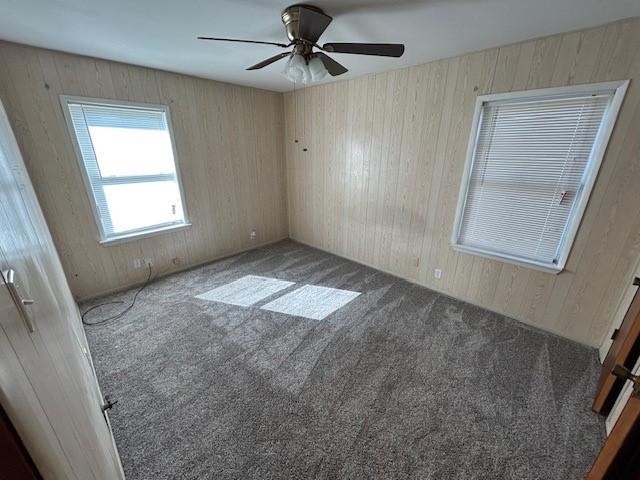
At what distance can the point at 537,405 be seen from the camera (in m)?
1.67

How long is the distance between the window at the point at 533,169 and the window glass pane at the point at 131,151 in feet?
11.1

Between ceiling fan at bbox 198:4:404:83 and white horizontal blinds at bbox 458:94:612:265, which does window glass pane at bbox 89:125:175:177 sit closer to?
ceiling fan at bbox 198:4:404:83

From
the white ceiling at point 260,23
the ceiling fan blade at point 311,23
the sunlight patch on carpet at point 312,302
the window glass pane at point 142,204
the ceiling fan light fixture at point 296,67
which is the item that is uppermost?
the white ceiling at point 260,23

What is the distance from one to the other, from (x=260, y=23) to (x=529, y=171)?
250cm

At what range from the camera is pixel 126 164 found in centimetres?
284

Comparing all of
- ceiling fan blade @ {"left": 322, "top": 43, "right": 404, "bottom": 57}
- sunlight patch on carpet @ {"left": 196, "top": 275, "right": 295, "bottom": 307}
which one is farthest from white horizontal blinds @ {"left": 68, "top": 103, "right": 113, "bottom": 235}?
ceiling fan blade @ {"left": 322, "top": 43, "right": 404, "bottom": 57}

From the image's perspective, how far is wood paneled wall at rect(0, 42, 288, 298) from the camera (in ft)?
7.41

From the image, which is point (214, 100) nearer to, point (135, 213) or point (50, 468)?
point (135, 213)

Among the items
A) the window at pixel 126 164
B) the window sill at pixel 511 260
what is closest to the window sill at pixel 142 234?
the window at pixel 126 164

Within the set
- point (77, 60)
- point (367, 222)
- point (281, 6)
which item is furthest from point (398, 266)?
point (77, 60)

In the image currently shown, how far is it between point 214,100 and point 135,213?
5.68ft

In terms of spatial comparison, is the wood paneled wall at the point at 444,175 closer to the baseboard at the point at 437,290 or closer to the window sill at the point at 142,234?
the baseboard at the point at 437,290

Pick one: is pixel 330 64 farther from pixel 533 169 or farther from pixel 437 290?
pixel 437 290

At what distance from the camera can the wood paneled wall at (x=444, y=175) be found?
73.9 inches
